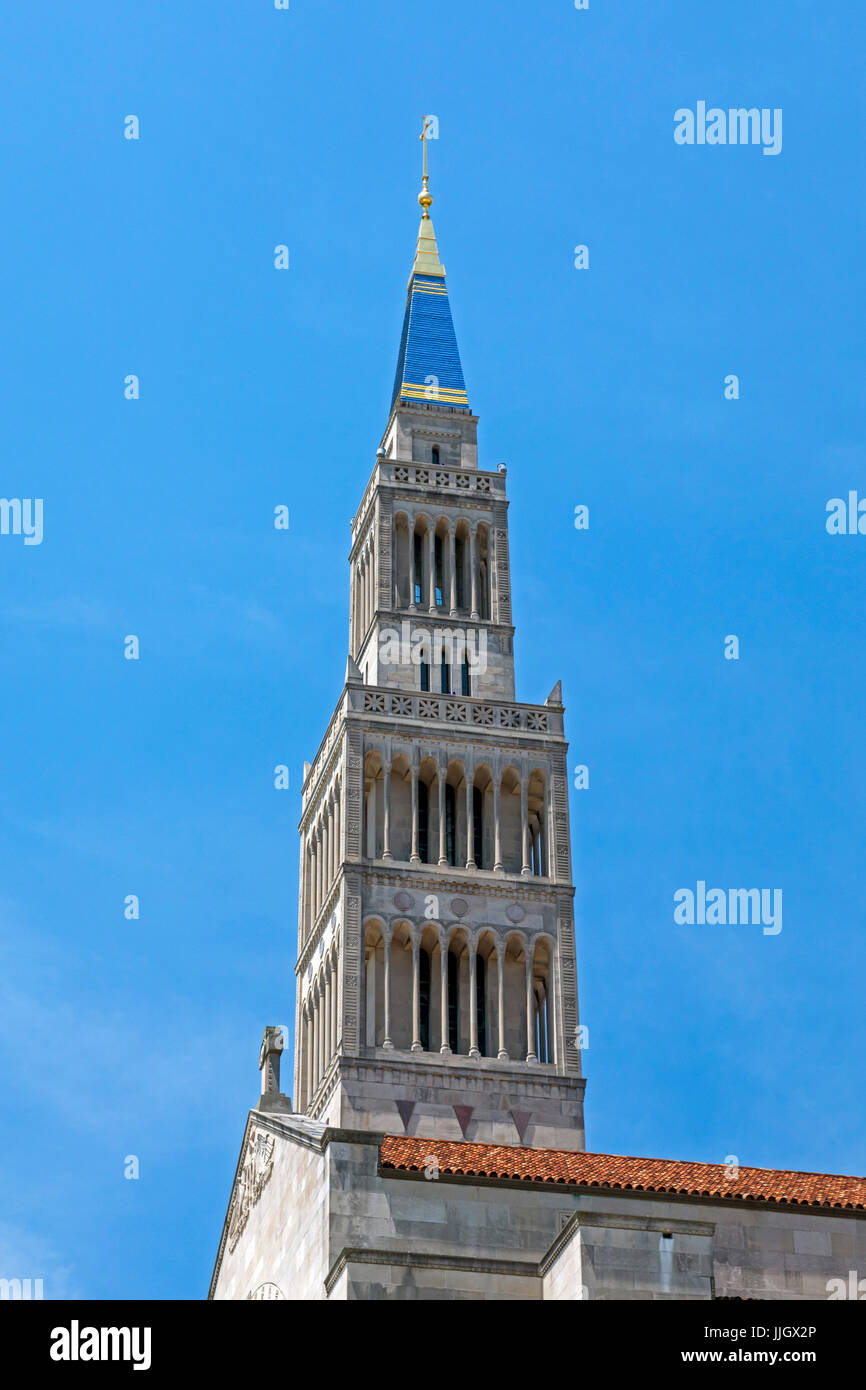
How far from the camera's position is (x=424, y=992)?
63.0 m

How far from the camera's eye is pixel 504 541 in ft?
235

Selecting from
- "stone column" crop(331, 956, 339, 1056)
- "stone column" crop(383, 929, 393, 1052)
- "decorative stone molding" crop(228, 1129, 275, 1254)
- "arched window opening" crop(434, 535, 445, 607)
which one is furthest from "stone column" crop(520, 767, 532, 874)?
"decorative stone molding" crop(228, 1129, 275, 1254)

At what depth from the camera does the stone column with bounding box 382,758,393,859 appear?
2522 inches

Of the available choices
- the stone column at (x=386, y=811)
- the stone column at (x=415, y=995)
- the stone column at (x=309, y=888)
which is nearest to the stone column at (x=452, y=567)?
the stone column at (x=386, y=811)

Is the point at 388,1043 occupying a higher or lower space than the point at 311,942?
lower

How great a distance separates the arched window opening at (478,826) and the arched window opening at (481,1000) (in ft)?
9.97

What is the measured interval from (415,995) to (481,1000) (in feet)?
8.10

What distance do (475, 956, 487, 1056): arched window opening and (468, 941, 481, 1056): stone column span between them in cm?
21

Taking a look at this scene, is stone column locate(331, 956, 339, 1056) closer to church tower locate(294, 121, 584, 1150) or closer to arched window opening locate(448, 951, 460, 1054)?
church tower locate(294, 121, 584, 1150)

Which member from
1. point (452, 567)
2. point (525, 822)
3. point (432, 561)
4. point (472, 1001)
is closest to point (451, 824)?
point (525, 822)

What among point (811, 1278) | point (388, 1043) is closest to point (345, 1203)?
point (811, 1278)
